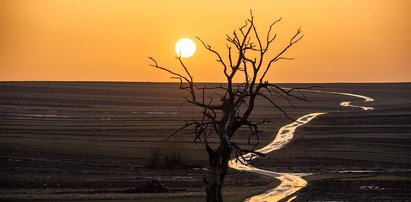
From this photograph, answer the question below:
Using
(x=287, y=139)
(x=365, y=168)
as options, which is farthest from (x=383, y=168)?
(x=287, y=139)

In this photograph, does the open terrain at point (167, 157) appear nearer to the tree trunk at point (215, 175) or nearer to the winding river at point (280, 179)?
the winding river at point (280, 179)

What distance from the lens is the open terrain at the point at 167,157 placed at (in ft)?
143

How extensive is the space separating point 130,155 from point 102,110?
66.5 metres

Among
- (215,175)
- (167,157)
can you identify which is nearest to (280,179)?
(167,157)

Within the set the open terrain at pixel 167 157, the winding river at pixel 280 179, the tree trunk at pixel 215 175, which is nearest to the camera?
the tree trunk at pixel 215 175

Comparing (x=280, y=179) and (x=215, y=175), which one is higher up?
(x=215, y=175)

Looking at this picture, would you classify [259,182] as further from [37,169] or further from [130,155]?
[130,155]

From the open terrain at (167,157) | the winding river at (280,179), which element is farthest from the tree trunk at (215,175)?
the winding river at (280,179)

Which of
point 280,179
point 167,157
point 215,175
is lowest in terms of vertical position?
point 280,179

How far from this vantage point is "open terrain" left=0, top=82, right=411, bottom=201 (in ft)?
143

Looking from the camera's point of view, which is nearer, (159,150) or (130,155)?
(159,150)

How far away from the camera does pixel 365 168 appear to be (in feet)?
186

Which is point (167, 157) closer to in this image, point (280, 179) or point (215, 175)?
point (280, 179)

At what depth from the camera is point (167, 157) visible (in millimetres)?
56562
